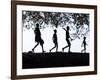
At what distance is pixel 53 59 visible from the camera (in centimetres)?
179

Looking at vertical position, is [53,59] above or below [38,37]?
below

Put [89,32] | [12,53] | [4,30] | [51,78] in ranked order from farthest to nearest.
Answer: [89,32] → [51,78] → [12,53] → [4,30]

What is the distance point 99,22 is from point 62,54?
50 centimetres

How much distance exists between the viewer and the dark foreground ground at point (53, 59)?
1717 millimetres

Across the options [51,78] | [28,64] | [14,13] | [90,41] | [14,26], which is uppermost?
[14,13]

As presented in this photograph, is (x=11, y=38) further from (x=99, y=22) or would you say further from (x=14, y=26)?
(x=99, y=22)

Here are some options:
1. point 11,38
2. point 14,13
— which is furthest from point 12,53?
point 14,13

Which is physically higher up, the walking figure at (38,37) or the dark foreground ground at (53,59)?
the walking figure at (38,37)

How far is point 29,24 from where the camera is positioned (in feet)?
5.65

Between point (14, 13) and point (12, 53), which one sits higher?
point (14, 13)

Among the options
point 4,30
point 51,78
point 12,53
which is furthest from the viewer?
point 51,78

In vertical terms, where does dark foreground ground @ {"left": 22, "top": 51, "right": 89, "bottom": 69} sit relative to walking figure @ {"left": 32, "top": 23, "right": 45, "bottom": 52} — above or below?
below

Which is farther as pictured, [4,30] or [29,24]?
[29,24]

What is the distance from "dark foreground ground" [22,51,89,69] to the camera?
1717mm
